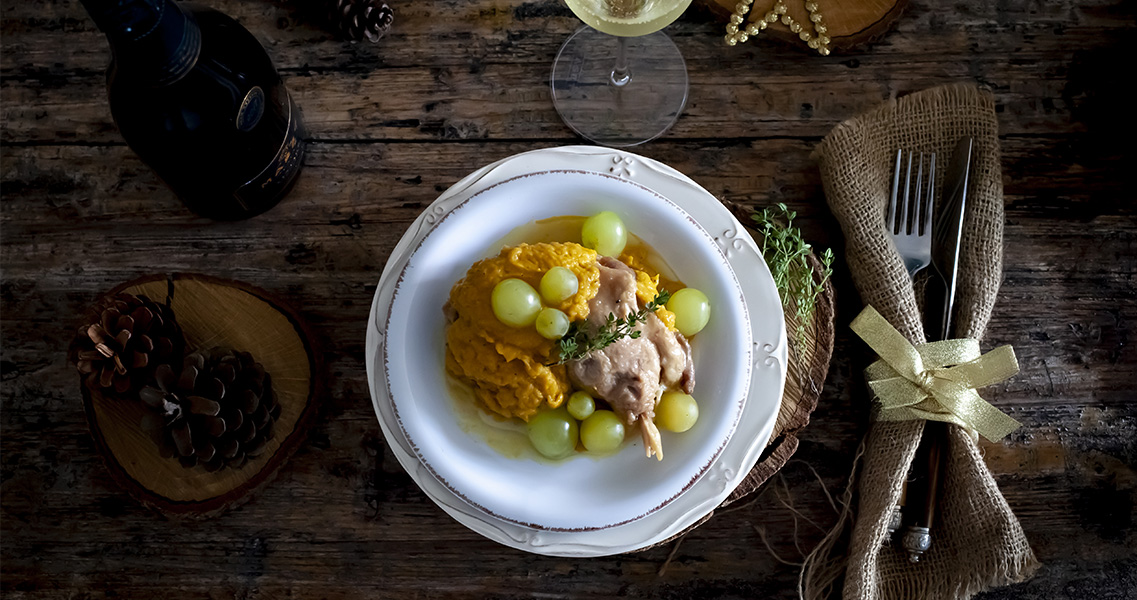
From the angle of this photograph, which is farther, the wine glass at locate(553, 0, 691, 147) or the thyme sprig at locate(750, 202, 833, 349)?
the wine glass at locate(553, 0, 691, 147)

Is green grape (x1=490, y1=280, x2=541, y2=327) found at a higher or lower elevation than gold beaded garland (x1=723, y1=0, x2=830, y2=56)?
lower

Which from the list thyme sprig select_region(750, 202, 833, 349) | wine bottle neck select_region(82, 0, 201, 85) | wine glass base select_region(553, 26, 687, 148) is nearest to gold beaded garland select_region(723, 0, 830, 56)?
wine glass base select_region(553, 26, 687, 148)

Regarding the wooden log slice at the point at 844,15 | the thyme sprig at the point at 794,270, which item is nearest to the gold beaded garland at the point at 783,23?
the wooden log slice at the point at 844,15

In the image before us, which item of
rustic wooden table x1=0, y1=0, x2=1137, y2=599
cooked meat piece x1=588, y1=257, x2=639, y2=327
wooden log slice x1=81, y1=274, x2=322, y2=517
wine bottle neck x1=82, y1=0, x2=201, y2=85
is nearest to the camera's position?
wine bottle neck x1=82, y1=0, x2=201, y2=85

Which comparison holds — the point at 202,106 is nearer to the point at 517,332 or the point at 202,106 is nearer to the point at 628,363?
the point at 517,332

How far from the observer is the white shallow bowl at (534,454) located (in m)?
1.34

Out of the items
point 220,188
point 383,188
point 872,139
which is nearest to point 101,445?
point 220,188

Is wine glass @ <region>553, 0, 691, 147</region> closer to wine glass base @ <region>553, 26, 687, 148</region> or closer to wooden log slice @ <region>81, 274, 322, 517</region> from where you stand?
wine glass base @ <region>553, 26, 687, 148</region>

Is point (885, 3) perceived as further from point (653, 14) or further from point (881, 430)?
point (881, 430)

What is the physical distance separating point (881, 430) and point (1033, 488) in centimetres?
39

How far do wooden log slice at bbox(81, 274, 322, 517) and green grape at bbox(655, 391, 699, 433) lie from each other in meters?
0.70

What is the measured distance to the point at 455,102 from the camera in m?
1.75

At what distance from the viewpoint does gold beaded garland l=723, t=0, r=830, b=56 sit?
167 centimetres

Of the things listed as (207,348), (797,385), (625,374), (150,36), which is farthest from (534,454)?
(150,36)
